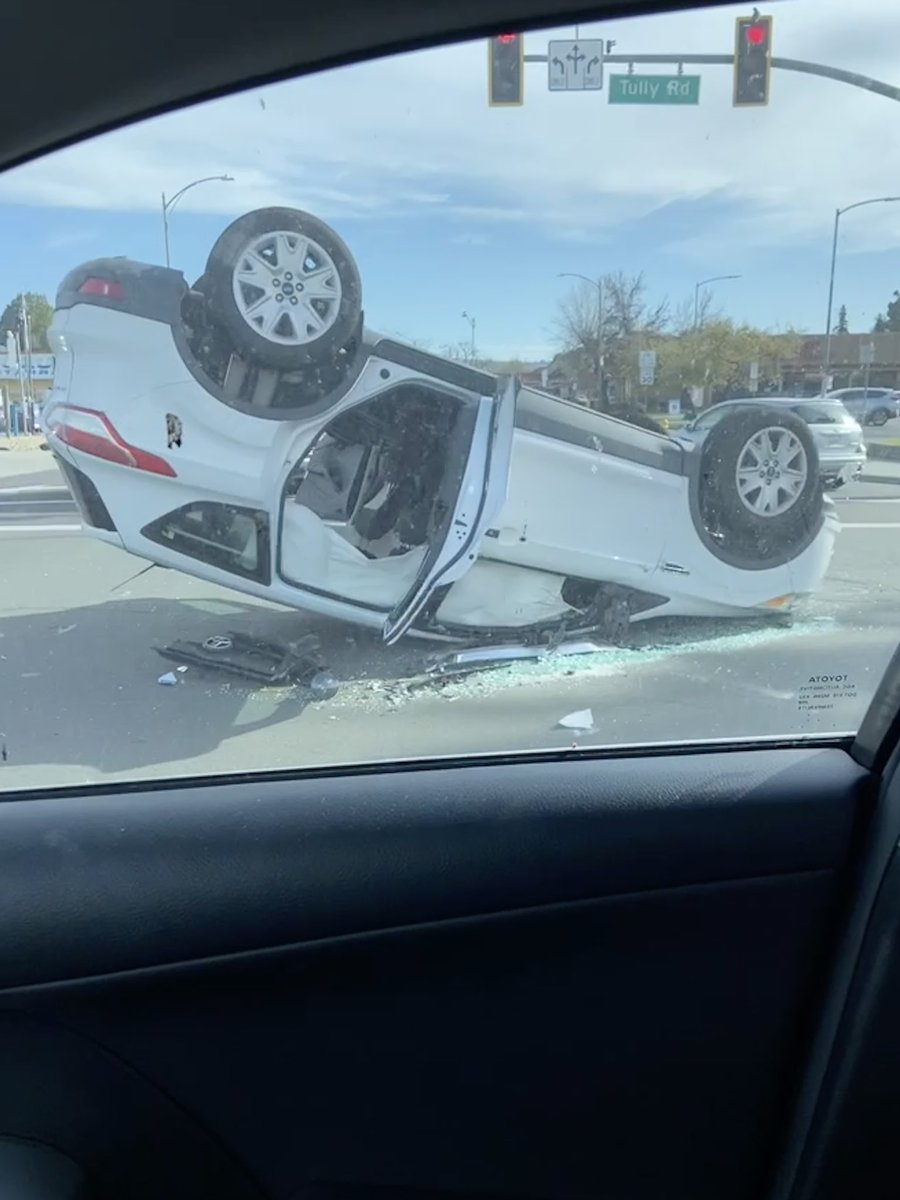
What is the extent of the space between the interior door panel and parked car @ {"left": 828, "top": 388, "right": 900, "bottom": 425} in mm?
→ 800

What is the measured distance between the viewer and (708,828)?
1989 millimetres

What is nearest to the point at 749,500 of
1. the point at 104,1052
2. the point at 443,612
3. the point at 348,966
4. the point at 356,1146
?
the point at 443,612

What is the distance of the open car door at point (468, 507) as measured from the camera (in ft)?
9.08

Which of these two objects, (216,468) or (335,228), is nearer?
(335,228)

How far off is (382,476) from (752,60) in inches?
48.7

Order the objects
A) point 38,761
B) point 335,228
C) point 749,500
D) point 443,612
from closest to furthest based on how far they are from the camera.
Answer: point 38,761 < point 335,228 < point 749,500 < point 443,612

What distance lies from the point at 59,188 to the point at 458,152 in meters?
0.82

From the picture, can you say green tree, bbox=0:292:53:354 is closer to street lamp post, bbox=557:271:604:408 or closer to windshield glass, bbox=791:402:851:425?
street lamp post, bbox=557:271:604:408

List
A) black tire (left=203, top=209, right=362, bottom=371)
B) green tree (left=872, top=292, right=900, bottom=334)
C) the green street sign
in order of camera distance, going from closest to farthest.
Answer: the green street sign
green tree (left=872, top=292, right=900, bottom=334)
black tire (left=203, top=209, right=362, bottom=371)

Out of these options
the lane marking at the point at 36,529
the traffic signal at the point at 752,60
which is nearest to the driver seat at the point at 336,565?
the lane marking at the point at 36,529

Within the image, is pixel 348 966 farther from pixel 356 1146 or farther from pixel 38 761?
pixel 38 761

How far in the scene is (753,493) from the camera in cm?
268

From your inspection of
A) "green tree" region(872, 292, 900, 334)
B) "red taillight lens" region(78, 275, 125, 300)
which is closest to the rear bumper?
"green tree" region(872, 292, 900, 334)

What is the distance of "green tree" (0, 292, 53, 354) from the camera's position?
2262 mm
